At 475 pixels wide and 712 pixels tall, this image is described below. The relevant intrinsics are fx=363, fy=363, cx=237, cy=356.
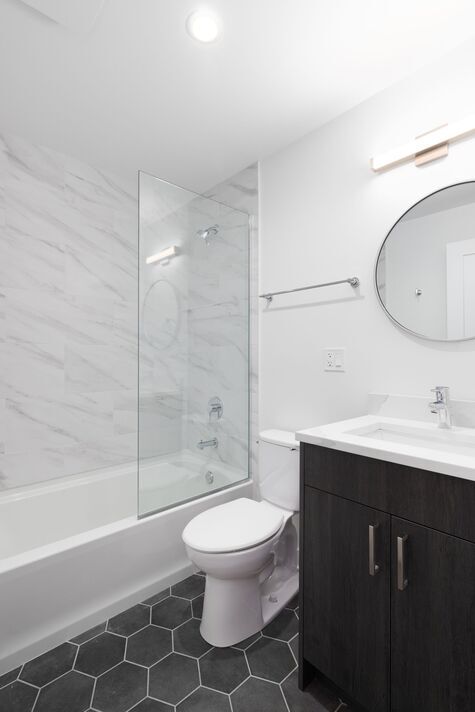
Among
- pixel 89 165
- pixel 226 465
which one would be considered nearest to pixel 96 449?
pixel 226 465

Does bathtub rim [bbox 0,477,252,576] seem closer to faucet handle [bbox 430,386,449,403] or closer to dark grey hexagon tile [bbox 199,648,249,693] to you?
dark grey hexagon tile [bbox 199,648,249,693]

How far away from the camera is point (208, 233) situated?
7.04 feet

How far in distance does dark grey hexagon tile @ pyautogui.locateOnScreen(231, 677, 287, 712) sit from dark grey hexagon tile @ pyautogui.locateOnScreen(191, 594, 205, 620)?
41cm

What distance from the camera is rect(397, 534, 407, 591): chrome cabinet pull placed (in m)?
0.98

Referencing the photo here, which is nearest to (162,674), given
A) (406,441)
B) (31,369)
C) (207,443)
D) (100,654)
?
(100,654)

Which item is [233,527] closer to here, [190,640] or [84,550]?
[190,640]

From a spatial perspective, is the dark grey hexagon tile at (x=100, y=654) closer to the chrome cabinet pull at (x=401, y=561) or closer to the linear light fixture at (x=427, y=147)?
the chrome cabinet pull at (x=401, y=561)

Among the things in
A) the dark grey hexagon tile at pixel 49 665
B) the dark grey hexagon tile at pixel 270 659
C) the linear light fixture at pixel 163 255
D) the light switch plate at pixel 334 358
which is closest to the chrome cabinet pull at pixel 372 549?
the dark grey hexagon tile at pixel 270 659

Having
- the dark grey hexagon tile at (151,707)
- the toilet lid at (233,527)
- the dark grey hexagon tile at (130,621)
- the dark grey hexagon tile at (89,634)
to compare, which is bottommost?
the dark grey hexagon tile at (89,634)

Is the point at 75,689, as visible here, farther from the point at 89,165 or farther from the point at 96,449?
the point at 89,165

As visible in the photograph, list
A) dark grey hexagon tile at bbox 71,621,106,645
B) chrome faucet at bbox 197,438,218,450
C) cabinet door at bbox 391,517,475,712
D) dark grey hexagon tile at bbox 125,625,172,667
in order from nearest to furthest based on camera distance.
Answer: cabinet door at bbox 391,517,475,712 < dark grey hexagon tile at bbox 125,625,172,667 < dark grey hexagon tile at bbox 71,621,106,645 < chrome faucet at bbox 197,438,218,450

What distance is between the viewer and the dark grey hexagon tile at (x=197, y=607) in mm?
Result: 1666

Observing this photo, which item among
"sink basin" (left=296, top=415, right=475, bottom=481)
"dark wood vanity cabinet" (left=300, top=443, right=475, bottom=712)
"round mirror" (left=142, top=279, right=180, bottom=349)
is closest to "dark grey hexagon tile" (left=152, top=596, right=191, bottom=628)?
"dark wood vanity cabinet" (left=300, top=443, right=475, bottom=712)

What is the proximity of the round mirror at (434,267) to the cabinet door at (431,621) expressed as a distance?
2.75 ft
